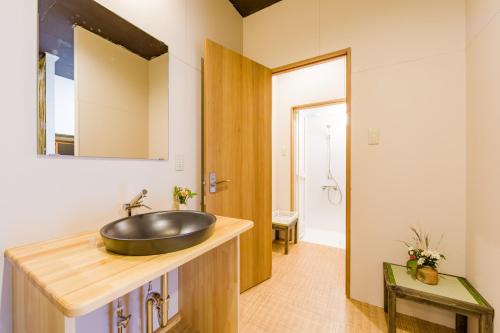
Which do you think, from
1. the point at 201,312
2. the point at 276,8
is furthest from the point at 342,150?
the point at 201,312

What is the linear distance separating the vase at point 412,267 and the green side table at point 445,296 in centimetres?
3

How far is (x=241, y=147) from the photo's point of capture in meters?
1.79

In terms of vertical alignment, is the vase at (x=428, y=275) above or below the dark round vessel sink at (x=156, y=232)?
below

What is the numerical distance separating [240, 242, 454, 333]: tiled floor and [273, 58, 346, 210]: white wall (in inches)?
43.2

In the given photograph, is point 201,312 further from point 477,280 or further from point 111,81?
point 477,280

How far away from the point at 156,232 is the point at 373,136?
5.21 feet

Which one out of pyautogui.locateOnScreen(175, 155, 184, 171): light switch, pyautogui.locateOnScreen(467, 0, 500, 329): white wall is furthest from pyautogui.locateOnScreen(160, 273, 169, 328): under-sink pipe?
pyautogui.locateOnScreen(467, 0, 500, 329): white wall

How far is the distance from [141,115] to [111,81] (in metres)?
0.22

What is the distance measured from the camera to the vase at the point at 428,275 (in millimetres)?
1273

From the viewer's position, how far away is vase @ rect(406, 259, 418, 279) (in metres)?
1.36

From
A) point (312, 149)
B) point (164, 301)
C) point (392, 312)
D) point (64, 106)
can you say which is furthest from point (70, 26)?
point (312, 149)

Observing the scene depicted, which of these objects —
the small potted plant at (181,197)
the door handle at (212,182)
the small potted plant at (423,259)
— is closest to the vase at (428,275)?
the small potted plant at (423,259)

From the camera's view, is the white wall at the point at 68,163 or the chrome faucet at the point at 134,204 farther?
the chrome faucet at the point at 134,204

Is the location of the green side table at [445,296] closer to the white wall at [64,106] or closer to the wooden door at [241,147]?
the wooden door at [241,147]
